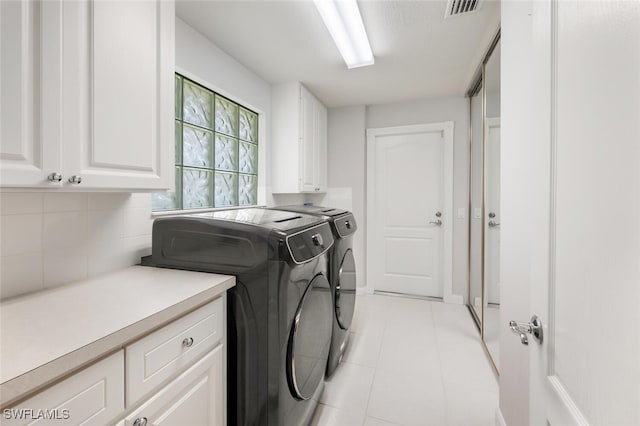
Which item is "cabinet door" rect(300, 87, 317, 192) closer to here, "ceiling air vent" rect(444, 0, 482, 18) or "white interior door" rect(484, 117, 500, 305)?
"ceiling air vent" rect(444, 0, 482, 18)

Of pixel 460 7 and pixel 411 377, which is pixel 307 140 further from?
pixel 411 377

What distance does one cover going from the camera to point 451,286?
332 centimetres

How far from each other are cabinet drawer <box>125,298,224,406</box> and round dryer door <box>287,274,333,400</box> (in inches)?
12.7

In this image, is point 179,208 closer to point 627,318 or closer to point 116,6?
point 116,6

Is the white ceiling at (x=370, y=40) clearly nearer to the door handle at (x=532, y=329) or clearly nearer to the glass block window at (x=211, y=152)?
the glass block window at (x=211, y=152)

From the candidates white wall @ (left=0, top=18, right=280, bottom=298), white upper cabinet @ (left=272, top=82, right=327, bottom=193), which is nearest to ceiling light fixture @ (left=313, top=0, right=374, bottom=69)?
white upper cabinet @ (left=272, top=82, right=327, bottom=193)

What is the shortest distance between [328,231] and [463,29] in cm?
169

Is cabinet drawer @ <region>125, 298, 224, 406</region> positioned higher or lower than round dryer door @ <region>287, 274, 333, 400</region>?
higher

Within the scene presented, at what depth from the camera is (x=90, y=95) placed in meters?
0.93

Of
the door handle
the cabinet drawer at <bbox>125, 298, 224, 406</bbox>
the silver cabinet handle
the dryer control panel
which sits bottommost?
the cabinet drawer at <bbox>125, 298, 224, 406</bbox>

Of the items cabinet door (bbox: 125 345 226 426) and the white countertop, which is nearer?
the white countertop

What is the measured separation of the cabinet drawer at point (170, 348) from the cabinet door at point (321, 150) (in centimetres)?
233

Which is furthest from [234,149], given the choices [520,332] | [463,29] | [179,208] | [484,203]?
[520,332]

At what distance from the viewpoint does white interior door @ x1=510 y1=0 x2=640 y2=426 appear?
1.33 ft
